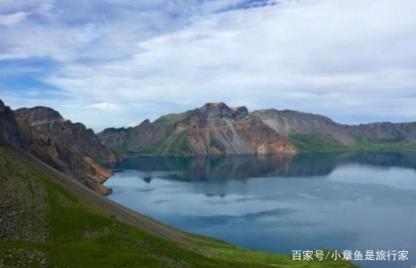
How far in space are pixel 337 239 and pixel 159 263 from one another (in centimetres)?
10529

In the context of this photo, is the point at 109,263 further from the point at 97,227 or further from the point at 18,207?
the point at 18,207

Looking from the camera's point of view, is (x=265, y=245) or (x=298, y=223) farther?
(x=298, y=223)

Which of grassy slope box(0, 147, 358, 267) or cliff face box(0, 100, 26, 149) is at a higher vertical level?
cliff face box(0, 100, 26, 149)

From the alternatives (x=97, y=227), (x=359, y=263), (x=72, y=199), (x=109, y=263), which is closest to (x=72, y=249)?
(x=109, y=263)

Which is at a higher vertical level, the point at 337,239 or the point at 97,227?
the point at 97,227

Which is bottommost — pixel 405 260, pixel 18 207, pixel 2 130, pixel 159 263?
pixel 405 260

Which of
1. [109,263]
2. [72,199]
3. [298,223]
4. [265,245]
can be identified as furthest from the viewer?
[298,223]

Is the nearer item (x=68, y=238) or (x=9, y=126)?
(x=68, y=238)

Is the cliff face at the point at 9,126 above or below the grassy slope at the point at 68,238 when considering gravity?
above

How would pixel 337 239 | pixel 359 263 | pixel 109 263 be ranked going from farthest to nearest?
pixel 337 239, pixel 359 263, pixel 109 263

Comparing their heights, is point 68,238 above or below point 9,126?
below

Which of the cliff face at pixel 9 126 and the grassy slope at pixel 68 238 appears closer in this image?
the grassy slope at pixel 68 238

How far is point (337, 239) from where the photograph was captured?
160500 millimetres

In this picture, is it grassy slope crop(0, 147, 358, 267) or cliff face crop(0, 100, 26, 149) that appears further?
cliff face crop(0, 100, 26, 149)
